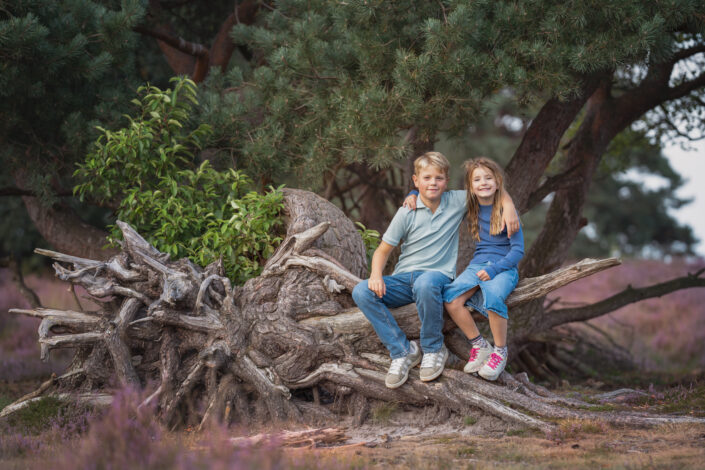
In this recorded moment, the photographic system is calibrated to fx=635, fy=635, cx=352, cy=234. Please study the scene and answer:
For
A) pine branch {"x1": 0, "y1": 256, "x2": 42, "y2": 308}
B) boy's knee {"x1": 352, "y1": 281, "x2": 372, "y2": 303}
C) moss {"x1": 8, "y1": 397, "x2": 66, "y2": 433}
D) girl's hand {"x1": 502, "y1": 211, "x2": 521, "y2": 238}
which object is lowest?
moss {"x1": 8, "y1": 397, "x2": 66, "y2": 433}

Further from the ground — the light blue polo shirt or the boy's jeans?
the light blue polo shirt

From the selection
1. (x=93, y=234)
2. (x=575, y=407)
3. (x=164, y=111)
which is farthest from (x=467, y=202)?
(x=93, y=234)

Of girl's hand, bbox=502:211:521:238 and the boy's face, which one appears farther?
the boy's face

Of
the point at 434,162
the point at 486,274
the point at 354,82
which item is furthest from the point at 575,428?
the point at 354,82

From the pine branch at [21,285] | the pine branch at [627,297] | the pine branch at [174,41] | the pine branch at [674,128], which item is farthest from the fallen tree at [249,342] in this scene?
the pine branch at [674,128]

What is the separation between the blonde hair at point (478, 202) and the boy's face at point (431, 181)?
210 mm

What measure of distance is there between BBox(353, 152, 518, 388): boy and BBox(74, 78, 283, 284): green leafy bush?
141 cm

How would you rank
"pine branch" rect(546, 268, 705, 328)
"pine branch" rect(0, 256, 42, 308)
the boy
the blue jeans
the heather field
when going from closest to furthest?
the heather field → the blue jeans → the boy → "pine branch" rect(0, 256, 42, 308) → "pine branch" rect(546, 268, 705, 328)

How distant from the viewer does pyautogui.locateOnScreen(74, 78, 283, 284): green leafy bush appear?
5.86 meters

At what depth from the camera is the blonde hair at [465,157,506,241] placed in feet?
15.8

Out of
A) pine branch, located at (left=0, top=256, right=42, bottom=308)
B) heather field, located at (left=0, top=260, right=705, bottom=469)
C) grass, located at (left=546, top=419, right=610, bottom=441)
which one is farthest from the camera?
pine branch, located at (left=0, top=256, right=42, bottom=308)

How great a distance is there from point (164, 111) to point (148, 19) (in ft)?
6.93

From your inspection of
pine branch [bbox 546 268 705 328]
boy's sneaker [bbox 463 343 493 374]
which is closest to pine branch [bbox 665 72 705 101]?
pine branch [bbox 546 268 705 328]

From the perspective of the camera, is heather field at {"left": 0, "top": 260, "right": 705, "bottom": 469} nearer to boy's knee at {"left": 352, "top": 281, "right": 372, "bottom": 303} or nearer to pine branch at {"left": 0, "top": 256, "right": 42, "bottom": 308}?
boy's knee at {"left": 352, "top": 281, "right": 372, "bottom": 303}
